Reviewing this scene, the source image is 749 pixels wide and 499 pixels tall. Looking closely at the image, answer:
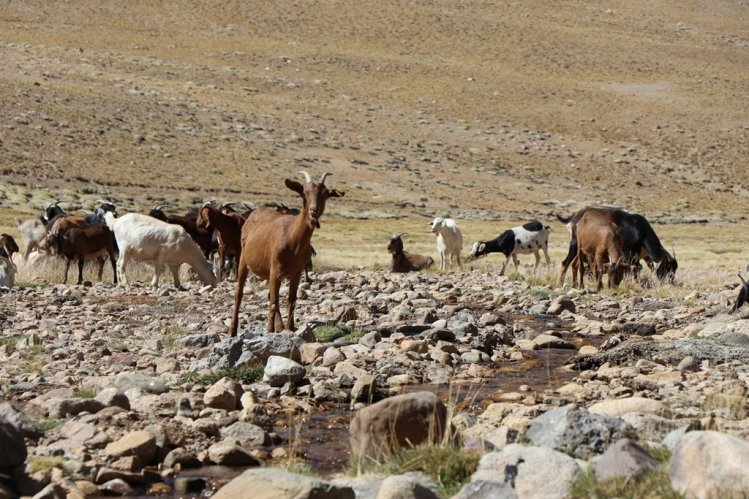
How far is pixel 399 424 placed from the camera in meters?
7.09

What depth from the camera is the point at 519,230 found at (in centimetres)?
2720

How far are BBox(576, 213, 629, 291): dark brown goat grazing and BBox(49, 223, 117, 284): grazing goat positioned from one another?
30.5ft

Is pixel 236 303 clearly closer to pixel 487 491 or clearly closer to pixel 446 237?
pixel 487 491

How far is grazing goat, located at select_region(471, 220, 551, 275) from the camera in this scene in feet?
86.9

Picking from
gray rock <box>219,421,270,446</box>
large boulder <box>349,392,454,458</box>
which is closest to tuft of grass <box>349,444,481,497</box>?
large boulder <box>349,392,454,458</box>

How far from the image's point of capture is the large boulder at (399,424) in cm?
705

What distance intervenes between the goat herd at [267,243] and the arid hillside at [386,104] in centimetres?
1768

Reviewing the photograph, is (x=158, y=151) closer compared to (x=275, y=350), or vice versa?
(x=275, y=350)

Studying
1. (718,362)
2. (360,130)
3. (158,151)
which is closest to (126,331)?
(718,362)

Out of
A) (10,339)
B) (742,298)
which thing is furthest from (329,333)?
(742,298)

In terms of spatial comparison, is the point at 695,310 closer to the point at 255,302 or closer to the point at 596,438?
the point at 255,302

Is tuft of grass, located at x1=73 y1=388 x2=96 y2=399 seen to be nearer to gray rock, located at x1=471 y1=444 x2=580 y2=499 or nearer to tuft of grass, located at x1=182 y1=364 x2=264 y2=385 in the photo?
tuft of grass, located at x1=182 y1=364 x2=264 y2=385

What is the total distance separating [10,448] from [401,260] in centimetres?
1997

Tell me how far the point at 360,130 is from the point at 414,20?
2958 centimetres
